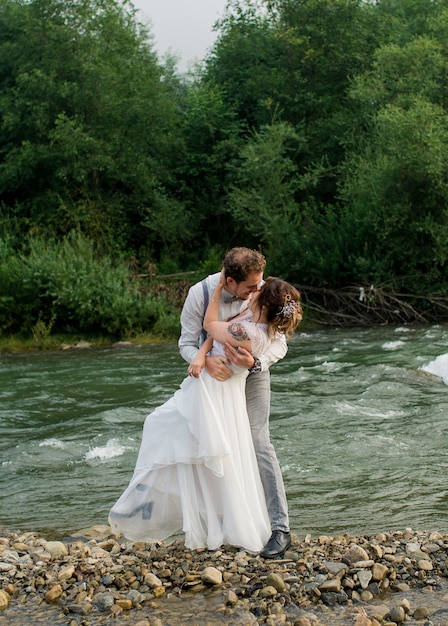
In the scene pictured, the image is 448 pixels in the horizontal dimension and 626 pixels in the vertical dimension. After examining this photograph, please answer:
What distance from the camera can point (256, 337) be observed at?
6219 mm

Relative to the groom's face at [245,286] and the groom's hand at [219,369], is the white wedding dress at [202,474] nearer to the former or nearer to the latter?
the groom's hand at [219,369]

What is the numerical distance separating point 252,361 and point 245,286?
56 centimetres

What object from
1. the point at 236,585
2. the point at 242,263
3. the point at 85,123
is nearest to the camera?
the point at 236,585

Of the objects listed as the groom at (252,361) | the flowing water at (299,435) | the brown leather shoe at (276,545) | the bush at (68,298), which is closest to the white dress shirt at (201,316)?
the groom at (252,361)

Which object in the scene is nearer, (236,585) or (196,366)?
(236,585)

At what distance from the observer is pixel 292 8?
4012 centimetres

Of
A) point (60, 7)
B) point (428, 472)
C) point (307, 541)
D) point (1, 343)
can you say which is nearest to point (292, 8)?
point (60, 7)

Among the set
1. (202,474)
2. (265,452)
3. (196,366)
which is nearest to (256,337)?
(196,366)

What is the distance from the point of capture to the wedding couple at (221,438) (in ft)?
20.2

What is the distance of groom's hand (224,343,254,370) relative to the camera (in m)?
6.16

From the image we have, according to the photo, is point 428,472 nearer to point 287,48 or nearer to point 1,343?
point 1,343

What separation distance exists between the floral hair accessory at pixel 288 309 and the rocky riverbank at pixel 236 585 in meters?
1.83

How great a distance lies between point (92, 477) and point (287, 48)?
109 ft

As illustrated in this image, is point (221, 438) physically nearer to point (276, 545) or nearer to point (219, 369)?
point (219, 369)
